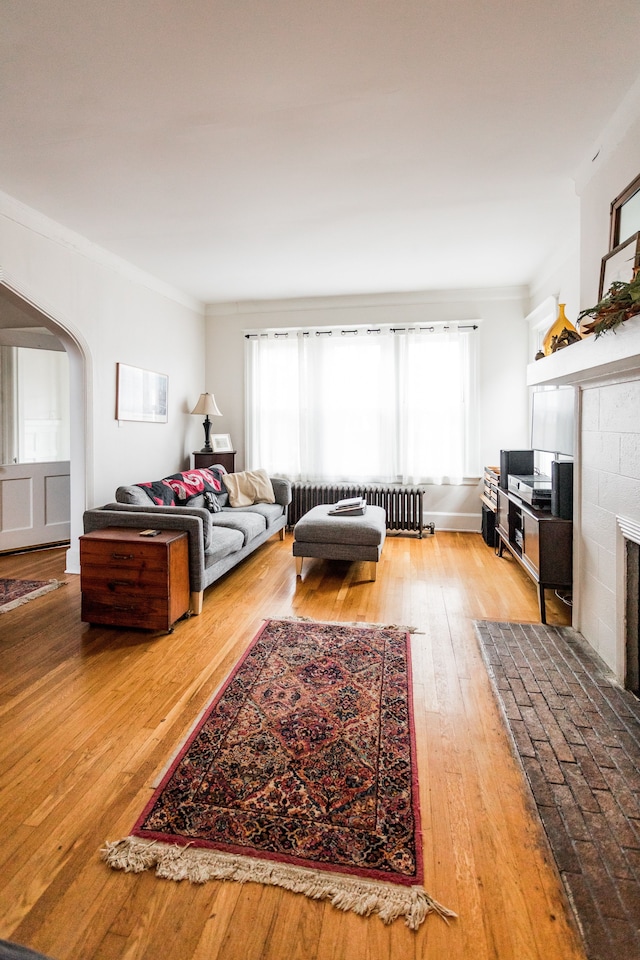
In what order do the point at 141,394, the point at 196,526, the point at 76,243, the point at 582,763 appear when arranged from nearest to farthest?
the point at 582,763
the point at 196,526
the point at 76,243
the point at 141,394

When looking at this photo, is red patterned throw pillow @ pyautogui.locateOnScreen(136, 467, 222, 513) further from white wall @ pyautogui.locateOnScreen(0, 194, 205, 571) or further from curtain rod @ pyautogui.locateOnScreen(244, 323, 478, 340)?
curtain rod @ pyautogui.locateOnScreen(244, 323, 478, 340)

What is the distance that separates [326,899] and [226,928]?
263 millimetres

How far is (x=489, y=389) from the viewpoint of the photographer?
217 inches

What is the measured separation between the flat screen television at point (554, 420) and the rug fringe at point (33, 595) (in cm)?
393

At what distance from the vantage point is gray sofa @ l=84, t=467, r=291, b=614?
3.12m

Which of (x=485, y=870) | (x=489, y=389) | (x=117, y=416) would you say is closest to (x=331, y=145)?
(x=117, y=416)

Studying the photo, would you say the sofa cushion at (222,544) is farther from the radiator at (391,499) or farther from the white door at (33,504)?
the white door at (33,504)

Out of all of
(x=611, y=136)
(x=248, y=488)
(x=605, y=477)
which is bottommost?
(x=248, y=488)

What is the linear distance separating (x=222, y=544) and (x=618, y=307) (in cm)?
274

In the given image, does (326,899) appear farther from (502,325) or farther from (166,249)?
(502,325)

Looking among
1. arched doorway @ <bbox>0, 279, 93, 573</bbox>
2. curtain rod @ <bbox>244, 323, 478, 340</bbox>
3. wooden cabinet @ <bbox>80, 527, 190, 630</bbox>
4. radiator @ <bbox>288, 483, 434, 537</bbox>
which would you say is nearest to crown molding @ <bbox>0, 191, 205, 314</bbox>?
arched doorway @ <bbox>0, 279, 93, 573</bbox>

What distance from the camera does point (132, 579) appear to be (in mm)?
2883

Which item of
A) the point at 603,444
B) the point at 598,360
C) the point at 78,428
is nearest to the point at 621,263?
the point at 598,360

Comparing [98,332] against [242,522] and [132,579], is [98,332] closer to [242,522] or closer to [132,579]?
[242,522]
